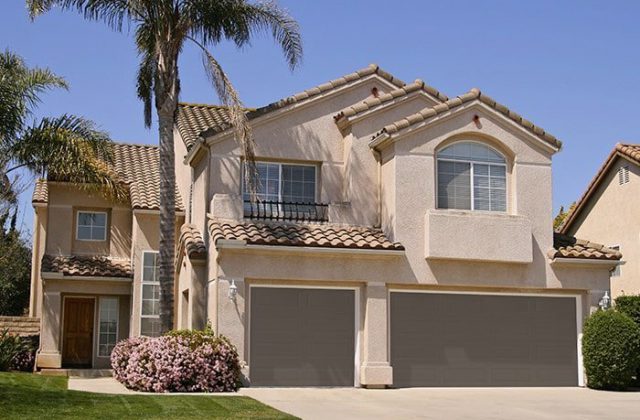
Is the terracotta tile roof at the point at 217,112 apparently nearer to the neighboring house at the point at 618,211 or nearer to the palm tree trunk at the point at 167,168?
the palm tree trunk at the point at 167,168

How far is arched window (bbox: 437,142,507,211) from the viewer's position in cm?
2197

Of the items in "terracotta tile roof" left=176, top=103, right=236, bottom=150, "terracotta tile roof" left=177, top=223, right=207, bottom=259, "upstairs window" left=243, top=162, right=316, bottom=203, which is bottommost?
"terracotta tile roof" left=177, top=223, right=207, bottom=259

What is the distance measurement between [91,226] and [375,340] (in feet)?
39.0

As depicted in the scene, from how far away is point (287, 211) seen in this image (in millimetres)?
22750

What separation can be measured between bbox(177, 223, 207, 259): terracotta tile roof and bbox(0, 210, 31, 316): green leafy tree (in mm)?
15478

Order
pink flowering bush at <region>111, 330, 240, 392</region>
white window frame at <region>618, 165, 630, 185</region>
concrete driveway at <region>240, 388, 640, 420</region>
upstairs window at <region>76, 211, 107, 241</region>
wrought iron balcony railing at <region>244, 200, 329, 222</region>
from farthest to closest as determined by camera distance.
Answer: white window frame at <region>618, 165, 630, 185</region> < upstairs window at <region>76, 211, 107, 241</region> < wrought iron balcony railing at <region>244, 200, 329, 222</region> < pink flowering bush at <region>111, 330, 240, 392</region> < concrete driveway at <region>240, 388, 640, 420</region>

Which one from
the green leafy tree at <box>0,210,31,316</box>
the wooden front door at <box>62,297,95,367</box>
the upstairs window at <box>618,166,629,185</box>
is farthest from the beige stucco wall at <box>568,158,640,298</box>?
the green leafy tree at <box>0,210,31,316</box>

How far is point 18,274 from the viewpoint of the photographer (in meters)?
39.1

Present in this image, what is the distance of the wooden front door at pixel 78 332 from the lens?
28016mm

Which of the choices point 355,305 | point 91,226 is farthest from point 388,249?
point 91,226

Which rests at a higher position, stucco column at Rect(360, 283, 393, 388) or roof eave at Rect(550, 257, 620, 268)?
roof eave at Rect(550, 257, 620, 268)

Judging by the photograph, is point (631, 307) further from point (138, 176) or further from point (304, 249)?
point (138, 176)

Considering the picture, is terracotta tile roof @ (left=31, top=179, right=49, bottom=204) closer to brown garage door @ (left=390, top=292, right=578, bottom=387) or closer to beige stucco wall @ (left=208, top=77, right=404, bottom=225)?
beige stucco wall @ (left=208, top=77, right=404, bottom=225)

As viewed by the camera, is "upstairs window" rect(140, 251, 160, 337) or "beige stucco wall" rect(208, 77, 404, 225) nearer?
"beige stucco wall" rect(208, 77, 404, 225)
